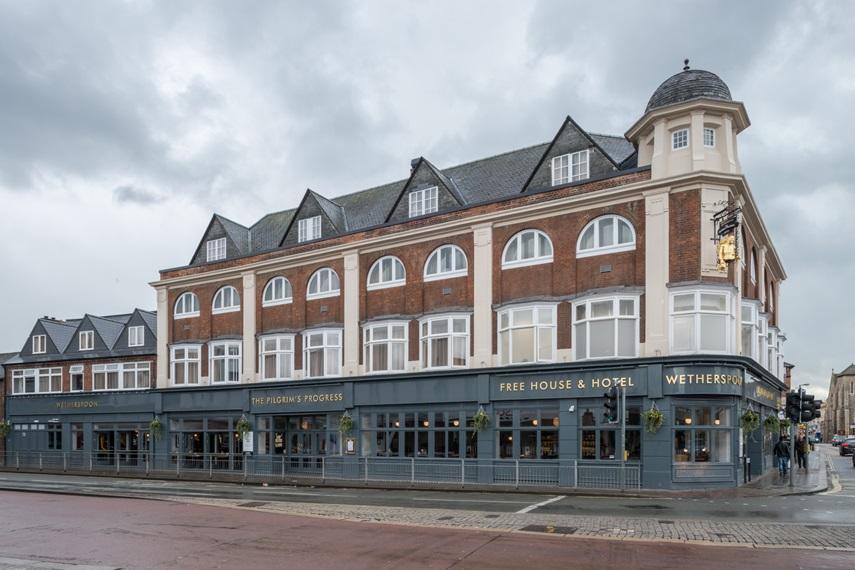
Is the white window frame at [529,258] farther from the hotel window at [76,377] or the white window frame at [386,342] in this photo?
the hotel window at [76,377]

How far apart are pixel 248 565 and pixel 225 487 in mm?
16713

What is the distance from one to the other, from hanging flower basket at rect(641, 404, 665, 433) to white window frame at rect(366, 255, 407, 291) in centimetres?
1203

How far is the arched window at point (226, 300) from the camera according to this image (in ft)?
123

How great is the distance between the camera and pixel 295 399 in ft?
111

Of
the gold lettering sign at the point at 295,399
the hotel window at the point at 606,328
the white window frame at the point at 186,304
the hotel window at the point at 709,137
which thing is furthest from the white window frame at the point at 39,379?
the hotel window at the point at 709,137

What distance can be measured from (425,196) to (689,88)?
11809 mm

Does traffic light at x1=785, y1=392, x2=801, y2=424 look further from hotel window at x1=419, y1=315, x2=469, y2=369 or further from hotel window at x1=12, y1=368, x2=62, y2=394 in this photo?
hotel window at x1=12, y1=368, x2=62, y2=394

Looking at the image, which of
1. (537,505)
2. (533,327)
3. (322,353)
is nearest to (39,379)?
(322,353)

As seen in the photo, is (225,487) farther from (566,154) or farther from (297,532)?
(566,154)

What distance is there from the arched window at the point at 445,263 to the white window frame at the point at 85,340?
2618 centimetres

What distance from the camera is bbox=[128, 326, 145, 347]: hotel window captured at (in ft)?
144

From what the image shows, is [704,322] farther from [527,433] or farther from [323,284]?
[323,284]

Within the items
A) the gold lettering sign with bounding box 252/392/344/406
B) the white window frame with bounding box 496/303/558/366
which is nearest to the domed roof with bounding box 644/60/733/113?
the white window frame with bounding box 496/303/558/366

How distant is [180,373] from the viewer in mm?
39125
